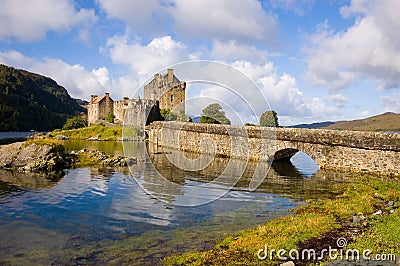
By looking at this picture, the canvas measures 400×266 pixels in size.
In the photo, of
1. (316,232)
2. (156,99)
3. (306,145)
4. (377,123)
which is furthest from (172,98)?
(377,123)

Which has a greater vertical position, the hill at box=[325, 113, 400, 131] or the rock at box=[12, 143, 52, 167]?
the hill at box=[325, 113, 400, 131]

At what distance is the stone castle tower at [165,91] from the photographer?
74.9 meters

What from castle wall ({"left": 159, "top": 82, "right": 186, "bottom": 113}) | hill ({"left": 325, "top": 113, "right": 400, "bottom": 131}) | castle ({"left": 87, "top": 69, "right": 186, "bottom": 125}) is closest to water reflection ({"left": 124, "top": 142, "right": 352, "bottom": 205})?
castle ({"left": 87, "top": 69, "right": 186, "bottom": 125})

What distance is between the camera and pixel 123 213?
15.5 meters

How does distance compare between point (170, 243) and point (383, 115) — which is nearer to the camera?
point (170, 243)

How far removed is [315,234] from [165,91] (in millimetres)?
75812

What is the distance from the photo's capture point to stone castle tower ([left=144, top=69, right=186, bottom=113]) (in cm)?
7488

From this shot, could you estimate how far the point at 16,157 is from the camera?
2897cm

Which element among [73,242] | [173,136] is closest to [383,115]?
[173,136]

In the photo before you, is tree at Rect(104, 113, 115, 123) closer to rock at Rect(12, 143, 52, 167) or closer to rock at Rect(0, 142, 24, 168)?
rock at Rect(0, 142, 24, 168)

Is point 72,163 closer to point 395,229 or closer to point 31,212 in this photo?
point 31,212

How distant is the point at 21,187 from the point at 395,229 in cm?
2126

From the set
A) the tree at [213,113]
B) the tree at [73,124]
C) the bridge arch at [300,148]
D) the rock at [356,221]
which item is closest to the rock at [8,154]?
the tree at [213,113]

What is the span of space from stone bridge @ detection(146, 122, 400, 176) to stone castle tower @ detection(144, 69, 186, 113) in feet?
93.0
